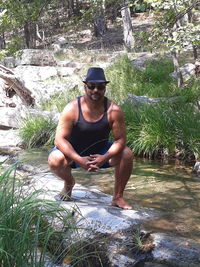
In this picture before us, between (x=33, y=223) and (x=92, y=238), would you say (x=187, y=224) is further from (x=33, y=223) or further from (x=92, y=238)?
(x=33, y=223)

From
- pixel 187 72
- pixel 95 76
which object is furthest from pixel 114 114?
pixel 187 72

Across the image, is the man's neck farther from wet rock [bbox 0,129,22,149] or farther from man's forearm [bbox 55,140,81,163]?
wet rock [bbox 0,129,22,149]

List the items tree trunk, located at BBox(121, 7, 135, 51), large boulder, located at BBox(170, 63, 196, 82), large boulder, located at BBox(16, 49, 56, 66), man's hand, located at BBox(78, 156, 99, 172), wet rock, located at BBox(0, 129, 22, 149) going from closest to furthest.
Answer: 1. man's hand, located at BBox(78, 156, 99, 172)
2. wet rock, located at BBox(0, 129, 22, 149)
3. large boulder, located at BBox(170, 63, 196, 82)
4. large boulder, located at BBox(16, 49, 56, 66)
5. tree trunk, located at BBox(121, 7, 135, 51)

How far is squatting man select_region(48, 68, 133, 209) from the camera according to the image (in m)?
3.54

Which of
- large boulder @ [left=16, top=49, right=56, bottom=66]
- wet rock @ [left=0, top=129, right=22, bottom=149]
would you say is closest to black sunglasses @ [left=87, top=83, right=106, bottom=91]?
wet rock @ [left=0, top=129, right=22, bottom=149]

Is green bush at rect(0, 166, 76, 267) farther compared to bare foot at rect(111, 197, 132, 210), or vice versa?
bare foot at rect(111, 197, 132, 210)

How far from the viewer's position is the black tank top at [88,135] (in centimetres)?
357

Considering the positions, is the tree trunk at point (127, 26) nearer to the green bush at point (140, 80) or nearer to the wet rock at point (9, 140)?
the green bush at point (140, 80)

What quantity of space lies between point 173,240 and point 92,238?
0.57 m

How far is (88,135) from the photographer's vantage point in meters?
3.60

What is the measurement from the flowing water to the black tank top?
2.34 ft

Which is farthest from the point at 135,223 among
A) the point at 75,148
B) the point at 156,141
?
the point at 156,141

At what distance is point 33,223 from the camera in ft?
8.31

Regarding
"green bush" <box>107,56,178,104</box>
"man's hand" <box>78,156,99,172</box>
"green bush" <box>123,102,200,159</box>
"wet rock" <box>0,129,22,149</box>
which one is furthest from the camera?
"green bush" <box>107,56,178,104</box>
